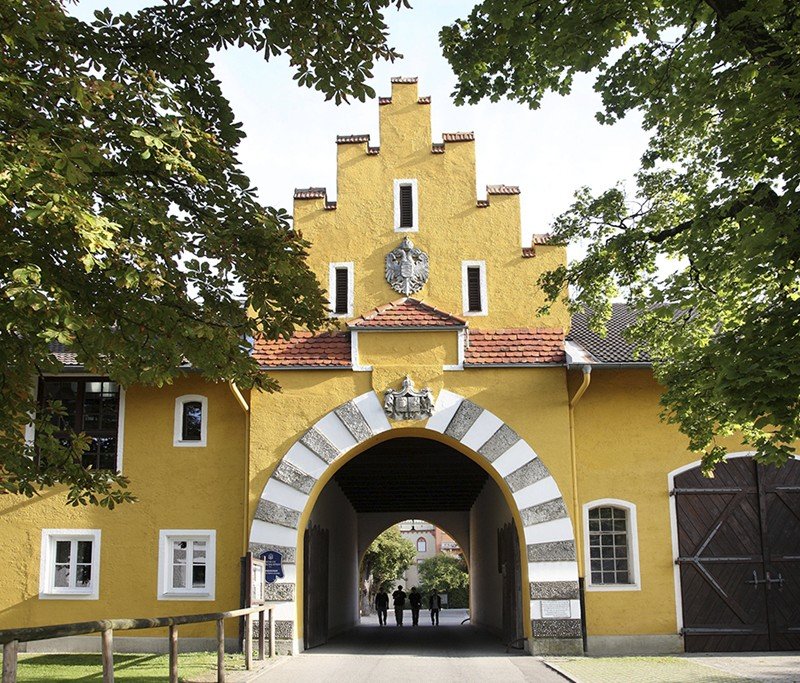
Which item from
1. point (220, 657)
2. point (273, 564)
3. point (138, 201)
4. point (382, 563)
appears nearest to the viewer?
point (138, 201)

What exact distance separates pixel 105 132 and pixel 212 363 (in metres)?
2.62

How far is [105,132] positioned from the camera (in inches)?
349

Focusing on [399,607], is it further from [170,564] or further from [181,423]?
[181,423]

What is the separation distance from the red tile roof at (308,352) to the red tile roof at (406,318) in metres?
0.47

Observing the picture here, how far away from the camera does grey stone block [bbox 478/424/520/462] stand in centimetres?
1669

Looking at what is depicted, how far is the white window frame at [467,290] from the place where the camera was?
1738 centimetres

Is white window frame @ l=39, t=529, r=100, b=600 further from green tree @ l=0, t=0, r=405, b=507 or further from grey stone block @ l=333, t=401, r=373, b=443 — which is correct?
green tree @ l=0, t=0, r=405, b=507

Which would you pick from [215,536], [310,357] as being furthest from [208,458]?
[310,357]

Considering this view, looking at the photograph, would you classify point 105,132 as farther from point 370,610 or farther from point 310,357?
point 370,610

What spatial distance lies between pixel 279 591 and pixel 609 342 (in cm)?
723

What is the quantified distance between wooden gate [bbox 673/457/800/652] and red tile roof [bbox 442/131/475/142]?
23.2 ft

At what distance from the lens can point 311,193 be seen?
17.8 meters

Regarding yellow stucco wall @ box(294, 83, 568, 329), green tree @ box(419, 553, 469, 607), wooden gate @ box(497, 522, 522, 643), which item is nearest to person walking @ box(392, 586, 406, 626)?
wooden gate @ box(497, 522, 522, 643)

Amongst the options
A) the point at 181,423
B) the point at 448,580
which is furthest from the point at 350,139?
the point at 448,580
